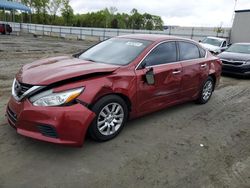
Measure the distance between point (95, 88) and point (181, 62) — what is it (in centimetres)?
219

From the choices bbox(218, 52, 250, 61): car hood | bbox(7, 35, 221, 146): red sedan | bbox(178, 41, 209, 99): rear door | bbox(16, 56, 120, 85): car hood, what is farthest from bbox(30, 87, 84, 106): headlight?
bbox(218, 52, 250, 61): car hood

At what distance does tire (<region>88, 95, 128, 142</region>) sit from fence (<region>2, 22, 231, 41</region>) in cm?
2212

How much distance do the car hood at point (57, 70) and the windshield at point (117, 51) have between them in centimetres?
29

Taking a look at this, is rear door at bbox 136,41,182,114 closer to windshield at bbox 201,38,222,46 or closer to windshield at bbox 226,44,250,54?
windshield at bbox 226,44,250,54

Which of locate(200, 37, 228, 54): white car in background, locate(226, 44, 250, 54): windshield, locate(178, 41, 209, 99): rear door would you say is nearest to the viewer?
locate(178, 41, 209, 99): rear door

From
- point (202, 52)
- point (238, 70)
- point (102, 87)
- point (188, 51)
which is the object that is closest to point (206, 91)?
point (202, 52)

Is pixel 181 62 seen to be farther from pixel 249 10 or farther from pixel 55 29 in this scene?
pixel 55 29

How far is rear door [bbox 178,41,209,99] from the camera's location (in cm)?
512

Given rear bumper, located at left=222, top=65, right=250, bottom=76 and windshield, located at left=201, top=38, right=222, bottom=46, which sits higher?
windshield, located at left=201, top=38, right=222, bottom=46

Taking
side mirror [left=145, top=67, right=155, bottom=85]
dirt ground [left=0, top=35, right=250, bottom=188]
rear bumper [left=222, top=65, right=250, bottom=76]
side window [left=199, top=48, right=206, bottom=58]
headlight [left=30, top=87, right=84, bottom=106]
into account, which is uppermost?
side window [left=199, top=48, right=206, bottom=58]

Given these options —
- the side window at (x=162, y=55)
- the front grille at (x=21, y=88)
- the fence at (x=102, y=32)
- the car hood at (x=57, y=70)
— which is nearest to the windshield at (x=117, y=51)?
the side window at (x=162, y=55)

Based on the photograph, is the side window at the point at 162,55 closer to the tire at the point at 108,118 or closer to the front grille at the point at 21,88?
the tire at the point at 108,118

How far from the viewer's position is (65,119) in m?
3.22

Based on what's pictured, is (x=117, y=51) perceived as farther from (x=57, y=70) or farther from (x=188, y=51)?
(x=188, y=51)
